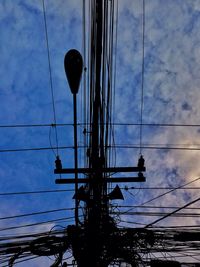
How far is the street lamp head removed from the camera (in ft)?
11.8

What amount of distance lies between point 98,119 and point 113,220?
322 centimetres

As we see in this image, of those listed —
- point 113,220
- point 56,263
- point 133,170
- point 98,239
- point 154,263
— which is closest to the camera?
point 98,239

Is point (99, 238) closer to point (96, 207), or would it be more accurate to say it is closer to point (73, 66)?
point (96, 207)

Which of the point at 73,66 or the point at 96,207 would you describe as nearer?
the point at 73,66

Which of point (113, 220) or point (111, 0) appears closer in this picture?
point (111, 0)

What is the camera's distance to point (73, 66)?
3.59 metres

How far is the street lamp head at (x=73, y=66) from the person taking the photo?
3.59 m

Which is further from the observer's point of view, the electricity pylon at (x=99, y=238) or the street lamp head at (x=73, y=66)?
the electricity pylon at (x=99, y=238)

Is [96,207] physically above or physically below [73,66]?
below

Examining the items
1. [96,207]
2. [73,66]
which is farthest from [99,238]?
[73,66]

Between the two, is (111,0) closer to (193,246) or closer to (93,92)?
(93,92)

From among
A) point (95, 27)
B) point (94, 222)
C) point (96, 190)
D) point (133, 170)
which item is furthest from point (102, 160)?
point (95, 27)

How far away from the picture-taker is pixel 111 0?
4.43m

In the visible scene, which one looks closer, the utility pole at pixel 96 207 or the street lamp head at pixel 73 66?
the street lamp head at pixel 73 66
